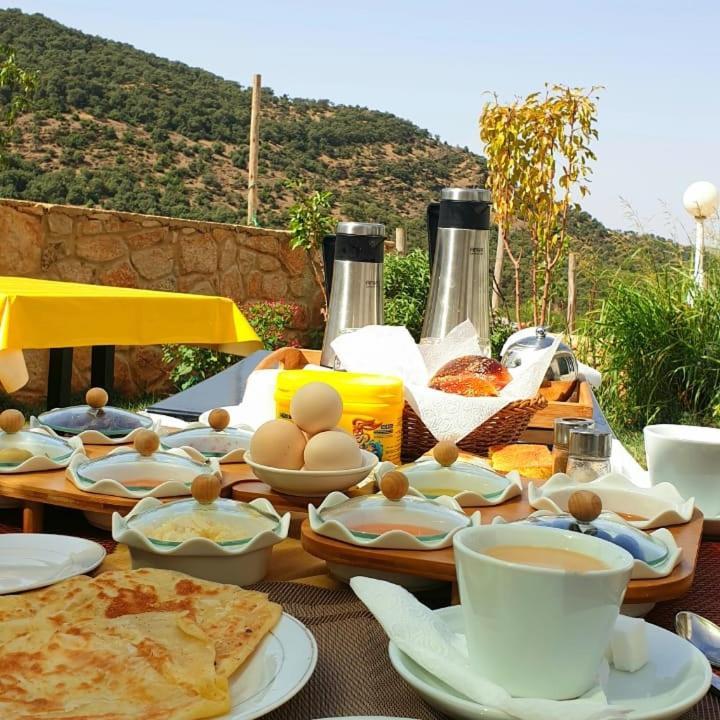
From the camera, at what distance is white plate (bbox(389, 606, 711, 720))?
0.53 metres

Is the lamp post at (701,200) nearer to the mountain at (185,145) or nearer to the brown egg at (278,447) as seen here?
the brown egg at (278,447)

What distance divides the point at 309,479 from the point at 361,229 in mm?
898

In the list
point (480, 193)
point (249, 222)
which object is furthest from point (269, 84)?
point (480, 193)

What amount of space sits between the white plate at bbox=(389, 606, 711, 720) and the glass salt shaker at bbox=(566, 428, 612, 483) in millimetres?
434

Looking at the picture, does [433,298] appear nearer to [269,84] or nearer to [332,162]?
[332,162]

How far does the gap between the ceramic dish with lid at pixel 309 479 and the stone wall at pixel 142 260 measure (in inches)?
188

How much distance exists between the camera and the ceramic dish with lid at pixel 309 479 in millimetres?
932

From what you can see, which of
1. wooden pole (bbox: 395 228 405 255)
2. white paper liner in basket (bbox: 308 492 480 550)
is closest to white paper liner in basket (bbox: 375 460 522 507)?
white paper liner in basket (bbox: 308 492 480 550)

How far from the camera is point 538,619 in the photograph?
53cm

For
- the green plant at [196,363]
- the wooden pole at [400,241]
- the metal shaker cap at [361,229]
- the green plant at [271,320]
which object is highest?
the wooden pole at [400,241]

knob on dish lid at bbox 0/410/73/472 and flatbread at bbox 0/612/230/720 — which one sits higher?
knob on dish lid at bbox 0/410/73/472

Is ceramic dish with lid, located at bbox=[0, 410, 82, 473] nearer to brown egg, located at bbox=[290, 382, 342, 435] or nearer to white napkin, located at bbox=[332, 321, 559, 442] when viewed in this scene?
brown egg, located at bbox=[290, 382, 342, 435]

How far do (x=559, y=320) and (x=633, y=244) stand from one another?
47.5 inches

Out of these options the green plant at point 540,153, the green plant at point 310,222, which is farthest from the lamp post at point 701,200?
the green plant at point 310,222
